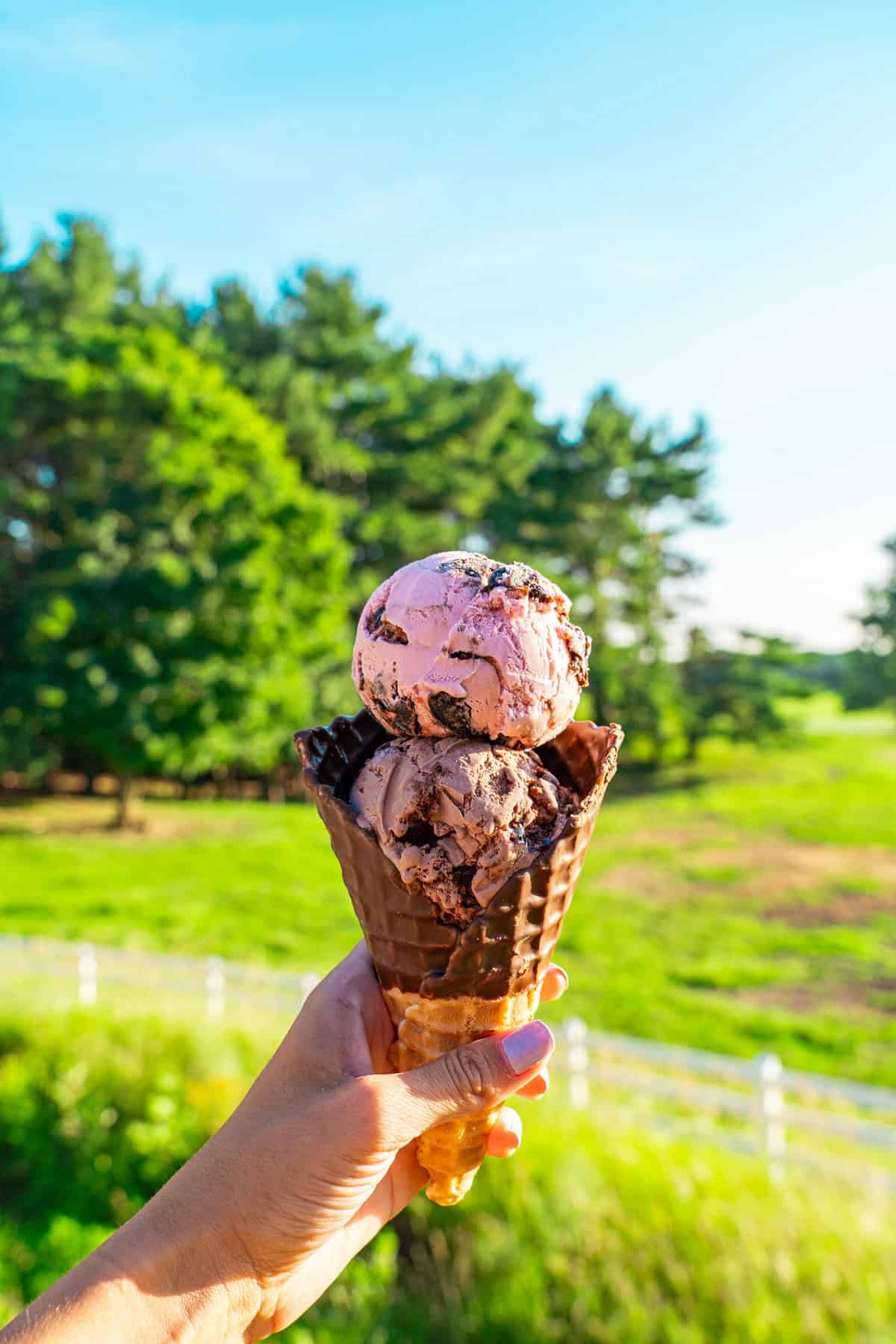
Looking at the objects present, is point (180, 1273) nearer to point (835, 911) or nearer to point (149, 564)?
point (835, 911)

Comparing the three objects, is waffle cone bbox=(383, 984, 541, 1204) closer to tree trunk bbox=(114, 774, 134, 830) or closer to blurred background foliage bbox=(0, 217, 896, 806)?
blurred background foliage bbox=(0, 217, 896, 806)

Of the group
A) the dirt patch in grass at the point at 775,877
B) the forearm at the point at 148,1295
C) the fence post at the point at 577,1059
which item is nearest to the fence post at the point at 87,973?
the fence post at the point at 577,1059

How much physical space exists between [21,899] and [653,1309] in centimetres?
1422

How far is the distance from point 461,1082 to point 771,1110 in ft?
18.1

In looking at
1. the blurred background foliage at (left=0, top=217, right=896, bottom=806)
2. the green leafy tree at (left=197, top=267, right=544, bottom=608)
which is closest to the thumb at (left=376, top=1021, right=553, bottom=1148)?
the blurred background foliage at (left=0, top=217, right=896, bottom=806)

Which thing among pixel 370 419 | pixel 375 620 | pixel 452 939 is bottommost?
pixel 452 939

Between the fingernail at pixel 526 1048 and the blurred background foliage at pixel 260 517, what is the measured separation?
17.7m

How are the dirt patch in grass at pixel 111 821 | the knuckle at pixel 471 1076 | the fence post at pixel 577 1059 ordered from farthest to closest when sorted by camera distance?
the dirt patch in grass at pixel 111 821 < the fence post at pixel 577 1059 < the knuckle at pixel 471 1076

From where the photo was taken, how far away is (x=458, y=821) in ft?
7.59

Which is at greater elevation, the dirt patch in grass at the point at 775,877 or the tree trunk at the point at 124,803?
the tree trunk at the point at 124,803

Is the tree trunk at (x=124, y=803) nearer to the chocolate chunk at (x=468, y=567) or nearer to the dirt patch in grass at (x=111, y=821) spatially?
the dirt patch in grass at (x=111, y=821)

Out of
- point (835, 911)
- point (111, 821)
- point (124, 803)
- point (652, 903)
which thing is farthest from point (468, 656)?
point (111, 821)

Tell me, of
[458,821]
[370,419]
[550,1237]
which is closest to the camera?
[458,821]

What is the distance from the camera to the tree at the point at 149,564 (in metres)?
19.5
